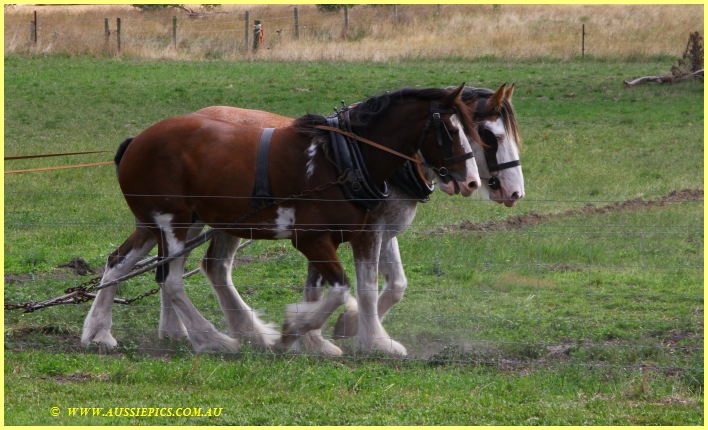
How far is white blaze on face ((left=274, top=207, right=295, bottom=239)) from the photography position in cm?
590

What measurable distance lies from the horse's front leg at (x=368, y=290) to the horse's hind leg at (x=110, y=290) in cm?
155

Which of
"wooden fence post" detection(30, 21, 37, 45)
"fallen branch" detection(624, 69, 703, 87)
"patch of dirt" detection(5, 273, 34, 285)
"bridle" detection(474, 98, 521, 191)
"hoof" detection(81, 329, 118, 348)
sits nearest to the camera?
"hoof" detection(81, 329, 118, 348)

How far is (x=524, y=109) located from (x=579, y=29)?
29.4ft

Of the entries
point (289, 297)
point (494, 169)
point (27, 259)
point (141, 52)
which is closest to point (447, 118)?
point (494, 169)

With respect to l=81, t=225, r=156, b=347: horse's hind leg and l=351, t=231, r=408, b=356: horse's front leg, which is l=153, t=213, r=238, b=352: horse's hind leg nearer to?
l=81, t=225, r=156, b=347: horse's hind leg

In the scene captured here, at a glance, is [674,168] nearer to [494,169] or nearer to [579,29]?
[494,169]

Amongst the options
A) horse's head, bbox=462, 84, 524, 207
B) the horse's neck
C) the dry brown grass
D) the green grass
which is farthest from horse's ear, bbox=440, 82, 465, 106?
the dry brown grass

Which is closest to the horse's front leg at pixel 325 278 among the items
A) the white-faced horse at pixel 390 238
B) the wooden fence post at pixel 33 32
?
the white-faced horse at pixel 390 238

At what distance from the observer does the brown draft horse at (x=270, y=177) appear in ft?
19.1

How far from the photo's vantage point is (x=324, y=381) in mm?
5336

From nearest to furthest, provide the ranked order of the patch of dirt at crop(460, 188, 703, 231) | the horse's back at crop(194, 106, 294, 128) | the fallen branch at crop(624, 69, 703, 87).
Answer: the horse's back at crop(194, 106, 294, 128)
the patch of dirt at crop(460, 188, 703, 231)
the fallen branch at crop(624, 69, 703, 87)

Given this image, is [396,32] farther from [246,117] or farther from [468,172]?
[468,172]

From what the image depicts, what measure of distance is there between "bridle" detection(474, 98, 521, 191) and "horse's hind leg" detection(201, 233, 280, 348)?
6.07 ft

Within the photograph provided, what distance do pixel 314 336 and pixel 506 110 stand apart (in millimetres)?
2057
